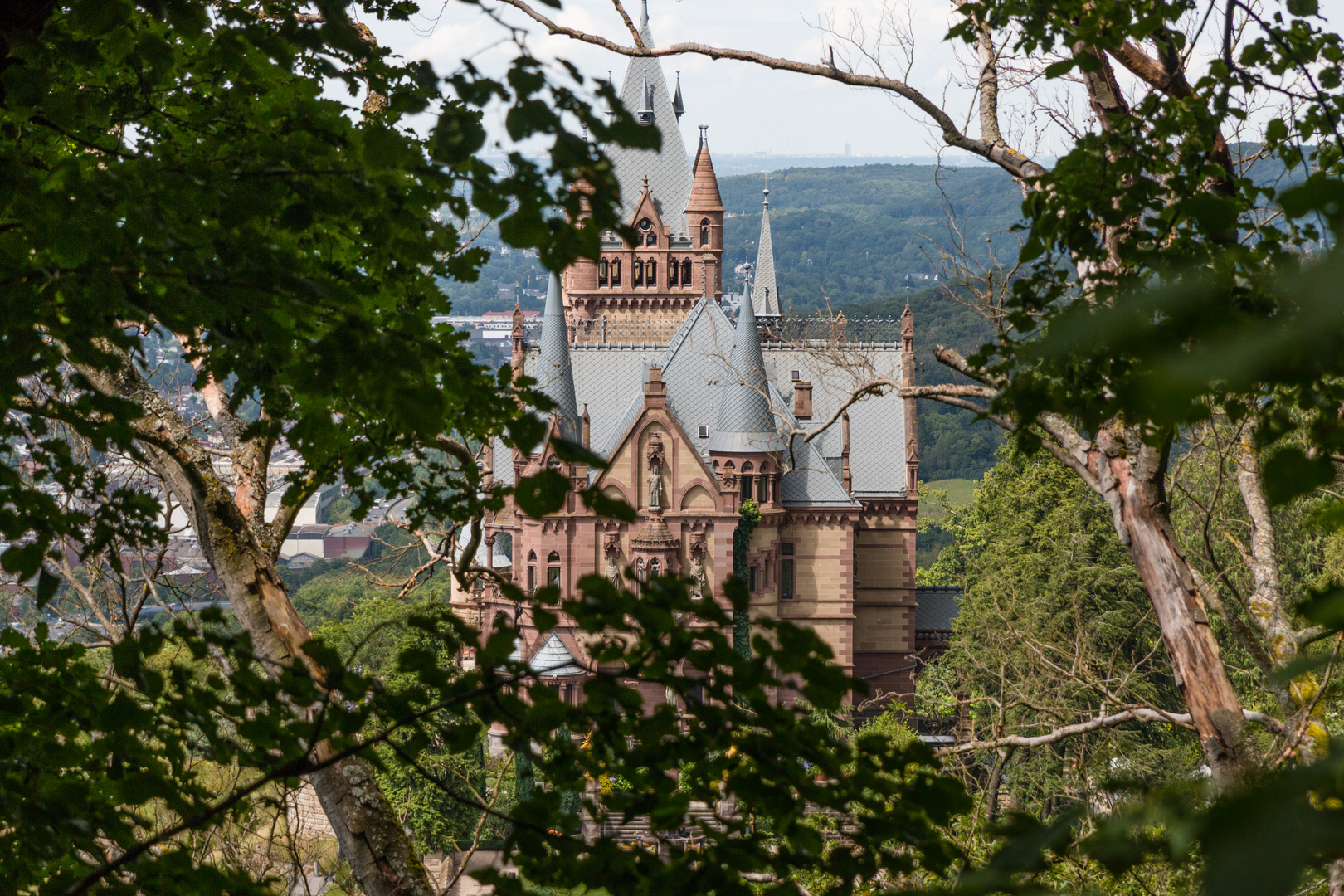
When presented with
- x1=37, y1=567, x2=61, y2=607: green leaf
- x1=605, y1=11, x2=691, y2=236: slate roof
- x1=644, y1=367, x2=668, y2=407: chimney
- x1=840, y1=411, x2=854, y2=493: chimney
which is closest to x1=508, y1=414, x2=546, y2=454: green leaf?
x1=37, y1=567, x2=61, y2=607: green leaf

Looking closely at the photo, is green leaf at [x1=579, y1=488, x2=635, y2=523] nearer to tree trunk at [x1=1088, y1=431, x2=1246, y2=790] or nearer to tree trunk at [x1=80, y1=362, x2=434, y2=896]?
tree trunk at [x1=80, y1=362, x2=434, y2=896]

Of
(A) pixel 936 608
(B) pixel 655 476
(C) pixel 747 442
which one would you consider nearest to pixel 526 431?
(B) pixel 655 476

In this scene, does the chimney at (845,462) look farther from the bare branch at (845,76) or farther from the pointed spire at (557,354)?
the bare branch at (845,76)

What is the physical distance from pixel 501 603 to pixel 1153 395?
1273 inches

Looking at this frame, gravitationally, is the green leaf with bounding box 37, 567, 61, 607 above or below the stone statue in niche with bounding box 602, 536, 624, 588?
above

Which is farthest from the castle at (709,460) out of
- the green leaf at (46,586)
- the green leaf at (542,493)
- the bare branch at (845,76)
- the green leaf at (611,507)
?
the green leaf at (611,507)

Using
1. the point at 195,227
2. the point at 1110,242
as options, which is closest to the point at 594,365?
the point at 1110,242

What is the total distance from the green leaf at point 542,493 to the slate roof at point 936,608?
144 ft

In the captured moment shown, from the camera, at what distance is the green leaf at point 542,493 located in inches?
118

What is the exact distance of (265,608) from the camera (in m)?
7.42

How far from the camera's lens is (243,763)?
10.7ft

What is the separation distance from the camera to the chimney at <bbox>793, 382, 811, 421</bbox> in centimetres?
3925

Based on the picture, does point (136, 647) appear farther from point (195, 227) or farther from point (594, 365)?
point (594, 365)

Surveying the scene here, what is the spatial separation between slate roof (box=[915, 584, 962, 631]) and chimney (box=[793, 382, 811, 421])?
33.0 ft
